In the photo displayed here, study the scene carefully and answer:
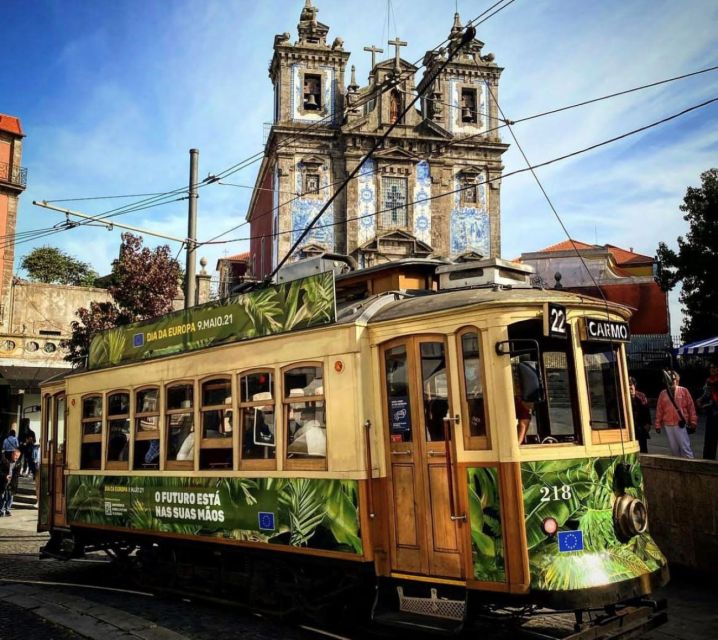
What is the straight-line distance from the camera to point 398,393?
20.8ft

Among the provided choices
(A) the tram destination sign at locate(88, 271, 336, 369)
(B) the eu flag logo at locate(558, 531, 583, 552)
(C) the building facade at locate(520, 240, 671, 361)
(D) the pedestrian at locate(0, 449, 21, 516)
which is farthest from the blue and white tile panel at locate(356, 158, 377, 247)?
(B) the eu flag logo at locate(558, 531, 583, 552)

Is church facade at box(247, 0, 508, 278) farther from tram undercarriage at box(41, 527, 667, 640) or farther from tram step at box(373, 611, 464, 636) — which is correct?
tram step at box(373, 611, 464, 636)

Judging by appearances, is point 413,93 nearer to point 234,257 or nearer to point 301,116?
point 301,116

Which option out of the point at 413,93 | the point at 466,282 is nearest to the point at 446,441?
the point at 466,282

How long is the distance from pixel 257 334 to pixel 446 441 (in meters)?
2.52

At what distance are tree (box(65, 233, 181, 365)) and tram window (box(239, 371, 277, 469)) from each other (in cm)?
1481

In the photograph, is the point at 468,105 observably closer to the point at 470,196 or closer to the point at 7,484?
the point at 470,196

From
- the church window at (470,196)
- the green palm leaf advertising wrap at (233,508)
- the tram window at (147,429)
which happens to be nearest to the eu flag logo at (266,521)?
the green palm leaf advertising wrap at (233,508)

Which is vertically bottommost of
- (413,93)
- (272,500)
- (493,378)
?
(272,500)

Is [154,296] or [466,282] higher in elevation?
[154,296]

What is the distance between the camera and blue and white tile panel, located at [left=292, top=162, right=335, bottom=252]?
36.8 meters

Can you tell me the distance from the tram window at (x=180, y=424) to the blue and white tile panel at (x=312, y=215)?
28265 millimetres

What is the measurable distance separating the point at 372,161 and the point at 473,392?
3399cm

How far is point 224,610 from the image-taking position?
7.79m
